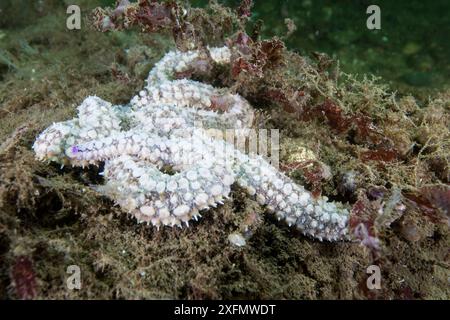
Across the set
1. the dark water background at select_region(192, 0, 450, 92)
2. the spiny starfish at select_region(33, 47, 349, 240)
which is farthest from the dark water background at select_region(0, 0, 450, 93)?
the spiny starfish at select_region(33, 47, 349, 240)

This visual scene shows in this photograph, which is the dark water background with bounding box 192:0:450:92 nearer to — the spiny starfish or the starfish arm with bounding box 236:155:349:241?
the spiny starfish

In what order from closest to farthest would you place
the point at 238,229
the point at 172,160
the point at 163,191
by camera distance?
the point at 163,191
the point at 238,229
the point at 172,160

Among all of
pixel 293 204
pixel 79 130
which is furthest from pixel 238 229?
pixel 79 130

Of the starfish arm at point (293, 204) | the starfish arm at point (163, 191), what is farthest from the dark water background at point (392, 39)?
the starfish arm at point (163, 191)

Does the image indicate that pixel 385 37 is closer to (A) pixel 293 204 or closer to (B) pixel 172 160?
(A) pixel 293 204

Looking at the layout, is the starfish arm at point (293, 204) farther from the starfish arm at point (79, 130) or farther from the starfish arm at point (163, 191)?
the starfish arm at point (79, 130)

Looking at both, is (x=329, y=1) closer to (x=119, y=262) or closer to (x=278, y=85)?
(x=278, y=85)
